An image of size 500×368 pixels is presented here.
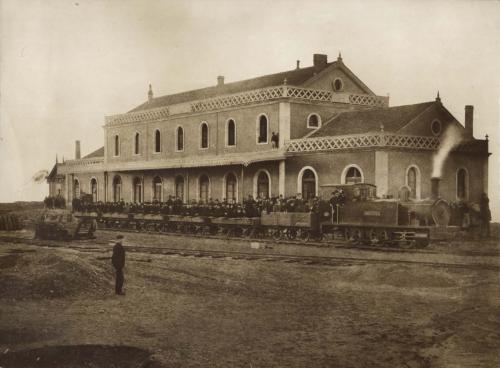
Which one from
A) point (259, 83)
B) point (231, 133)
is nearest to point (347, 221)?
point (231, 133)

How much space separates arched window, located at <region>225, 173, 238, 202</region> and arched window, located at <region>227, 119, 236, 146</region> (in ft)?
5.35

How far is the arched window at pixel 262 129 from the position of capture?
1078 inches

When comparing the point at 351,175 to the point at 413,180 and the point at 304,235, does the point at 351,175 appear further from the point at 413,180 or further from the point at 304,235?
the point at 304,235

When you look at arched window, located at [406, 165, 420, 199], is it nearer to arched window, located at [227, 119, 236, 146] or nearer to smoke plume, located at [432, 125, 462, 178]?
smoke plume, located at [432, 125, 462, 178]

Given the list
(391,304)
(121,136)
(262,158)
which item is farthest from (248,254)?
(121,136)

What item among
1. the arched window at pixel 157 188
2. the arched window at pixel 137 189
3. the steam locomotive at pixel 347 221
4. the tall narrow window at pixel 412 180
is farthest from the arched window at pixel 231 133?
the tall narrow window at pixel 412 180

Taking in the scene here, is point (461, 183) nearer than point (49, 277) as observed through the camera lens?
No

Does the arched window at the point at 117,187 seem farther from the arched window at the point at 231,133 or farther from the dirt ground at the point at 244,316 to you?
the dirt ground at the point at 244,316

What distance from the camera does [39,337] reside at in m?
8.25

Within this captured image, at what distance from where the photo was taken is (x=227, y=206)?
938 inches

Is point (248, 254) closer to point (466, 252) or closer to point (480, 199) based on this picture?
point (466, 252)

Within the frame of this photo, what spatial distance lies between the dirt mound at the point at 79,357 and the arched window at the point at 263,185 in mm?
18841

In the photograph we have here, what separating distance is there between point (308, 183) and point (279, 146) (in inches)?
94.9

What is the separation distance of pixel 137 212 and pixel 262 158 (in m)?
5.81
